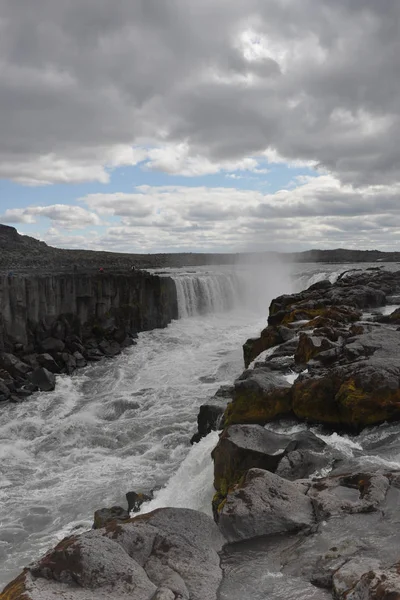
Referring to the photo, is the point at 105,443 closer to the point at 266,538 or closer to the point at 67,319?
the point at 266,538

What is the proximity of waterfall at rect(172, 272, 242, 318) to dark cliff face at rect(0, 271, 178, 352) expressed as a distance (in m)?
1.32

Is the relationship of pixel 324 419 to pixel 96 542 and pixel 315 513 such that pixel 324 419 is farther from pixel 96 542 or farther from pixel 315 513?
pixel 96 542

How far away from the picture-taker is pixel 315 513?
661 cm

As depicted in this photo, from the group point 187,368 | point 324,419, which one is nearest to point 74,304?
point 187,368

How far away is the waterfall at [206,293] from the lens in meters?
40.7

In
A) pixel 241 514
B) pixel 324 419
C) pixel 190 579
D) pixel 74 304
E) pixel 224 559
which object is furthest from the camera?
pixel 74 304

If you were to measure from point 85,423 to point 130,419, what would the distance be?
1632 mm

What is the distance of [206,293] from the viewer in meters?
42.7

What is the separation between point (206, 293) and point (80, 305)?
1336cm

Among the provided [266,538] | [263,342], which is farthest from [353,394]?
[263,342]

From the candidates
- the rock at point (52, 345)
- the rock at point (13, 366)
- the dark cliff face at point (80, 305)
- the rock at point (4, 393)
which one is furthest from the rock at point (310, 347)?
the dark cliff face at point (80, 305)

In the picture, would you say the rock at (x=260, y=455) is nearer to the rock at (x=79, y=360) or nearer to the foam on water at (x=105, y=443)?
the foam on water at (x=105, y=443)

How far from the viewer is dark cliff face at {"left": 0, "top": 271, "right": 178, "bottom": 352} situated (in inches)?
1077

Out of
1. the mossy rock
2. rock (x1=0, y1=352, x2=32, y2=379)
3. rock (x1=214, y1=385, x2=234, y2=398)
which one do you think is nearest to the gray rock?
the mossy rock
